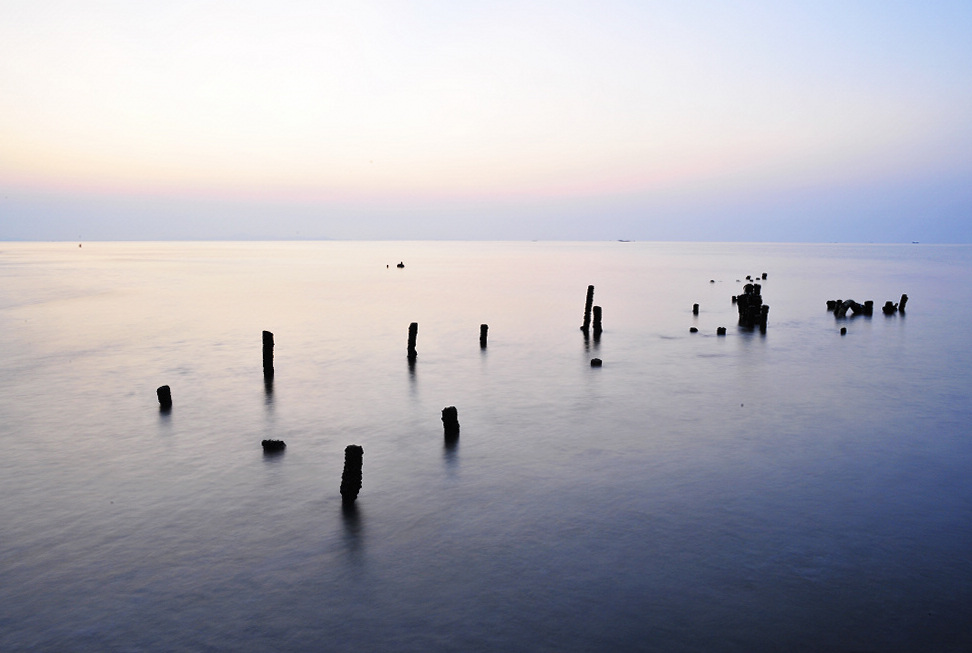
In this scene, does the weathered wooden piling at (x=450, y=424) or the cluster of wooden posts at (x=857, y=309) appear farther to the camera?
the cluster of wooden posts at (x=857, y=309)

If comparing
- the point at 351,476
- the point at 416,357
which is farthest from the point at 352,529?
the point at 416,357

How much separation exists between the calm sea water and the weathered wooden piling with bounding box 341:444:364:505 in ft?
1.97

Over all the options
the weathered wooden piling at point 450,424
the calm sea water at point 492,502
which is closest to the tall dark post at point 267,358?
the calm sea water at point 492,502

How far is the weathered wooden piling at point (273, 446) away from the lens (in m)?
19.9

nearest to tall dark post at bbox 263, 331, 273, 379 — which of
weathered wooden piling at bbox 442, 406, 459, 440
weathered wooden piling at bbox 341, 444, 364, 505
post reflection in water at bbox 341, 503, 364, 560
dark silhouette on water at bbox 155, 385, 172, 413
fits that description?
dark silhouette on water at bbox 155, 385, 172, 413

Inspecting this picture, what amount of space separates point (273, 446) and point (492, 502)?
7.70 meters

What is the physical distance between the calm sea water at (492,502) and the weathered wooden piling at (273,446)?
0.46m

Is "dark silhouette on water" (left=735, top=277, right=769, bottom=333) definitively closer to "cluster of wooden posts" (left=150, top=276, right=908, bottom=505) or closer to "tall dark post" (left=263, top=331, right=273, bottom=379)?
"cluster of wooden posts" (left=150, top=276, right=908, bottom=505)

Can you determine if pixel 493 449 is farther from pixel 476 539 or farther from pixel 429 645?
pixel 429 645

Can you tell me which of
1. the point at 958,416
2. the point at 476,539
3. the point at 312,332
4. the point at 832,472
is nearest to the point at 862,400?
the point at 958,416

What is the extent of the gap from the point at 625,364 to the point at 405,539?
22190 mm

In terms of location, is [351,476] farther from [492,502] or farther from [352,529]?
[492,502]

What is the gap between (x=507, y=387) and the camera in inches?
1141

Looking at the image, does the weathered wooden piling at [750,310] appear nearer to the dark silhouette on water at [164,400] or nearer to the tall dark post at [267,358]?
the tall dark post at [267,358]
